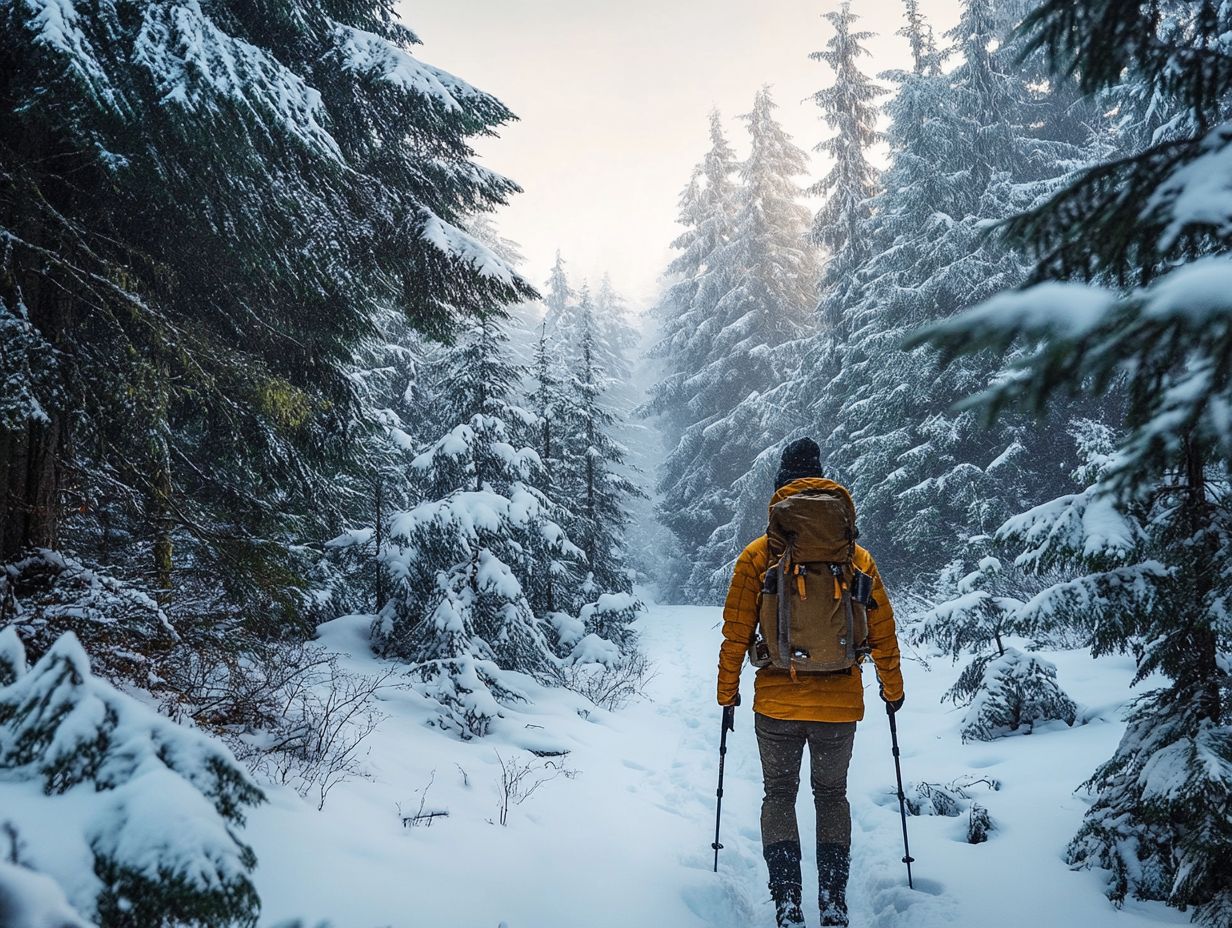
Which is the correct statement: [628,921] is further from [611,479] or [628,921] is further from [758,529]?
[758,529]

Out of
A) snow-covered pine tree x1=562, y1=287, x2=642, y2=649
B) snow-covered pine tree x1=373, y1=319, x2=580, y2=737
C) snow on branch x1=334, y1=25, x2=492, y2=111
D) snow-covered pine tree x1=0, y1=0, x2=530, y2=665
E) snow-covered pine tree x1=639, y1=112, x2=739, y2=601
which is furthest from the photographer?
snow-covered pine tree x1=639, y1=112, x2=739, y2=601

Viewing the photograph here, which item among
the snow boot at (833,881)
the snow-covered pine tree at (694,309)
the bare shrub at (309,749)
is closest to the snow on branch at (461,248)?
the bare shrub at (309,749)

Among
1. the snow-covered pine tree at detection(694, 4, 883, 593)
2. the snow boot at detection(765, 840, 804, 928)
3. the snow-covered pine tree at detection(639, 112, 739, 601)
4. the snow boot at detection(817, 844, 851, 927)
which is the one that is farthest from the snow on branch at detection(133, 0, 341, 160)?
the snow-covered pine tree at detection(639, 112, 739, 601)

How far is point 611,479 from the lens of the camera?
17891 millimetres

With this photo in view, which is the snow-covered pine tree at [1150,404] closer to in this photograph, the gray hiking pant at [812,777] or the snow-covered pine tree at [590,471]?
the gray hiking pant at [812,777]

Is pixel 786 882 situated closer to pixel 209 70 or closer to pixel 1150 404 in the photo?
pixel 1150 404

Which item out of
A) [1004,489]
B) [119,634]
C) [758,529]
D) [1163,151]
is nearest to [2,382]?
[119,634]

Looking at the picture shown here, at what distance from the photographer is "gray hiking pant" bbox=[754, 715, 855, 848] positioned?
3.57 meters

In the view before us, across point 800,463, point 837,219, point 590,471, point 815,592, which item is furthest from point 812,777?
point 837,219

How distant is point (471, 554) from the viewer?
29.1 ft

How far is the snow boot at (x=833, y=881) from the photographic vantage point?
338cm

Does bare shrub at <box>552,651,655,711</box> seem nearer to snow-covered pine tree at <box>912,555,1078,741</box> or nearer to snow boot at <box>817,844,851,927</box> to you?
snow-covered pine tree at <box>912,555,1078,741</box>

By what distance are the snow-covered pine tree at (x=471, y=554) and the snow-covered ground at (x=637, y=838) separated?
1.89 ft

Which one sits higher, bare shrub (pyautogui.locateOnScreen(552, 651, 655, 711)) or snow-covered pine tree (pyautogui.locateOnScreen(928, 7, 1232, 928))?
snow-covered pine tree (pyautogui.locateOnScreen(928, 7, 1232, 928))
